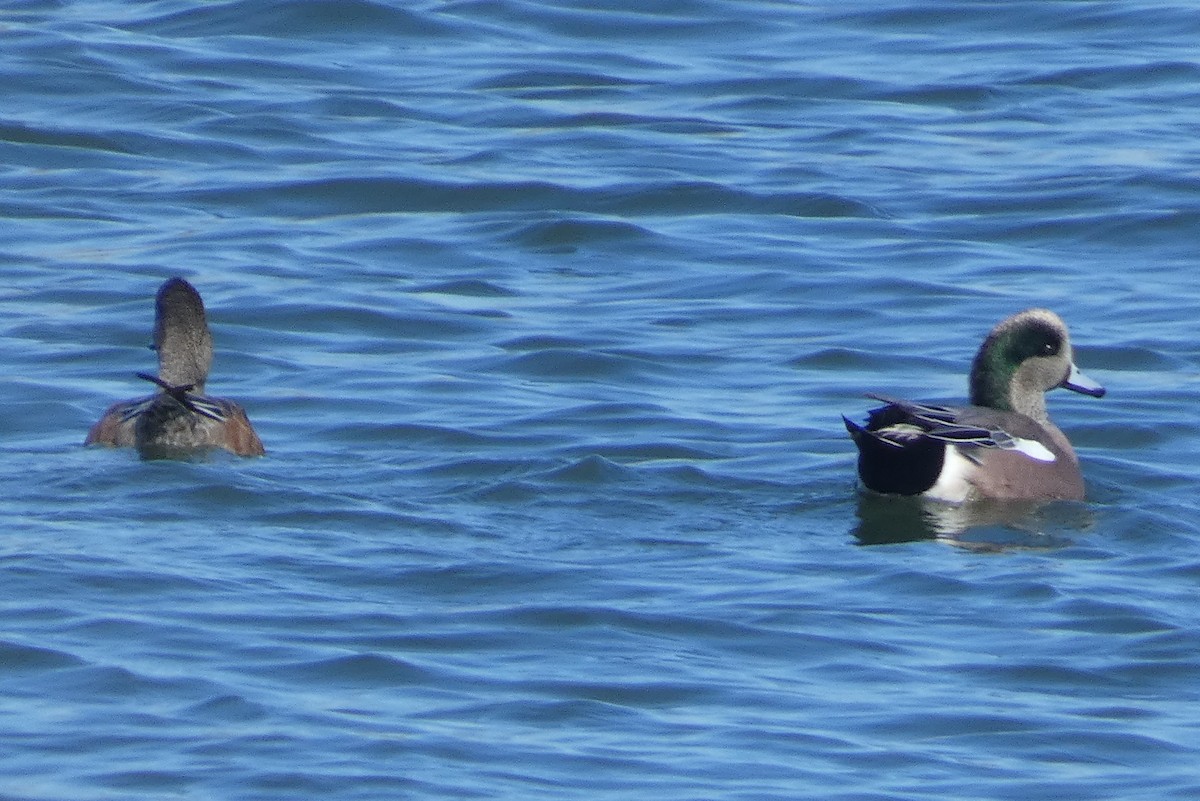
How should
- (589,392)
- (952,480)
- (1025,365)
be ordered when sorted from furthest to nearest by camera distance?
(589,392)
(1025,365)
(952,480)

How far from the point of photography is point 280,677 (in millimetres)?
7203

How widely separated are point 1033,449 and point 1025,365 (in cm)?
58

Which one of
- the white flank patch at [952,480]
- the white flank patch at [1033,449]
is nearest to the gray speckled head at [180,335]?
the white flank patch at [952,480]

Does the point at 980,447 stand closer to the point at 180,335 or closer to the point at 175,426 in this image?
the point at 175,426

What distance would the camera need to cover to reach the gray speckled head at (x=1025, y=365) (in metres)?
10.3

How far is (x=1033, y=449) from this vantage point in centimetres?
988

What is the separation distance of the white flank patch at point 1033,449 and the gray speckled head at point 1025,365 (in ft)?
1.51

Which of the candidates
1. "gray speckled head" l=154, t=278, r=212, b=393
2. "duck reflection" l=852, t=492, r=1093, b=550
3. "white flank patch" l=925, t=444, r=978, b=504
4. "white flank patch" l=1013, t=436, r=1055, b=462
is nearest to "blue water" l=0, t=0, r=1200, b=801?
"duck reflection" l=852, t=492, r=1093, b=550

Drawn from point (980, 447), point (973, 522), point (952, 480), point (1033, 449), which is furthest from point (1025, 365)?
point (973, 522)

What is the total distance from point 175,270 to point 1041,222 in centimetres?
483

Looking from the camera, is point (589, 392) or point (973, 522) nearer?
point (973, 522)

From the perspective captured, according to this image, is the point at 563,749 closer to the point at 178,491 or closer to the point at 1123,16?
the point at 178,491

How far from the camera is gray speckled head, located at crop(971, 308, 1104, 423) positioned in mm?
10297

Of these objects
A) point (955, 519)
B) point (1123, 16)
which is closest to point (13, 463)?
point (955, 519)
